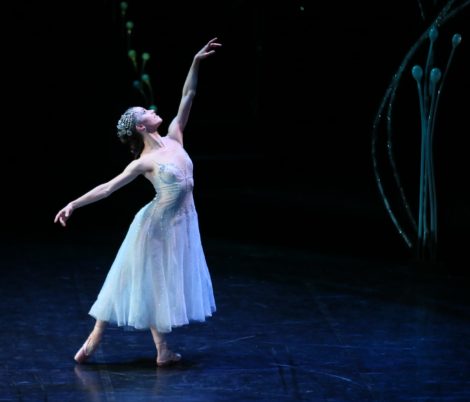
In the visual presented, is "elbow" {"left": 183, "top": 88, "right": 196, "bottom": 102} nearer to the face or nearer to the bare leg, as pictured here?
the face

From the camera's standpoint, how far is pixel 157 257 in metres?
5.00

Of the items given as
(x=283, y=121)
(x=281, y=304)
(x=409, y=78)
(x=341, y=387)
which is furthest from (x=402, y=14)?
(x=341, y=387)

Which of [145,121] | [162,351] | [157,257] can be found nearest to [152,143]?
[145,121]

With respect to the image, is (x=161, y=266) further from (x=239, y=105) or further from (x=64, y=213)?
(x=239, y=105)

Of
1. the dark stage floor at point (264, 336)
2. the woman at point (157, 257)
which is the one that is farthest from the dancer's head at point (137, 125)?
the dark stage floor at point (264, 336)

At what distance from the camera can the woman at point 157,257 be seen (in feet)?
16.3

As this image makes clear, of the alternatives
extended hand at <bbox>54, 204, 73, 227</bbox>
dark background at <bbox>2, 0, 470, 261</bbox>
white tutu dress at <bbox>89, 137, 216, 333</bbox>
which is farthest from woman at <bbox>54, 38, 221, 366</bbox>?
dark background at <bbox>2, 0, 470, 261</bbox>

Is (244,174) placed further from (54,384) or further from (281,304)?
(54,384)

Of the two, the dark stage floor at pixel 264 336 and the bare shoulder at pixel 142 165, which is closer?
the dark stage floor at pixel 264 336

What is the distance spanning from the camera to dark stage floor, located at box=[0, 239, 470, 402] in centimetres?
470

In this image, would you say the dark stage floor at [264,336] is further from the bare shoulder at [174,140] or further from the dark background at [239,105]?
the dark background at [239,105]

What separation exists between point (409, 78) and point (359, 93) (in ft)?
3.36

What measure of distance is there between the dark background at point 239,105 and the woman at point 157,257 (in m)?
3.98

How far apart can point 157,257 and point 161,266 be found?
45 millimetres
